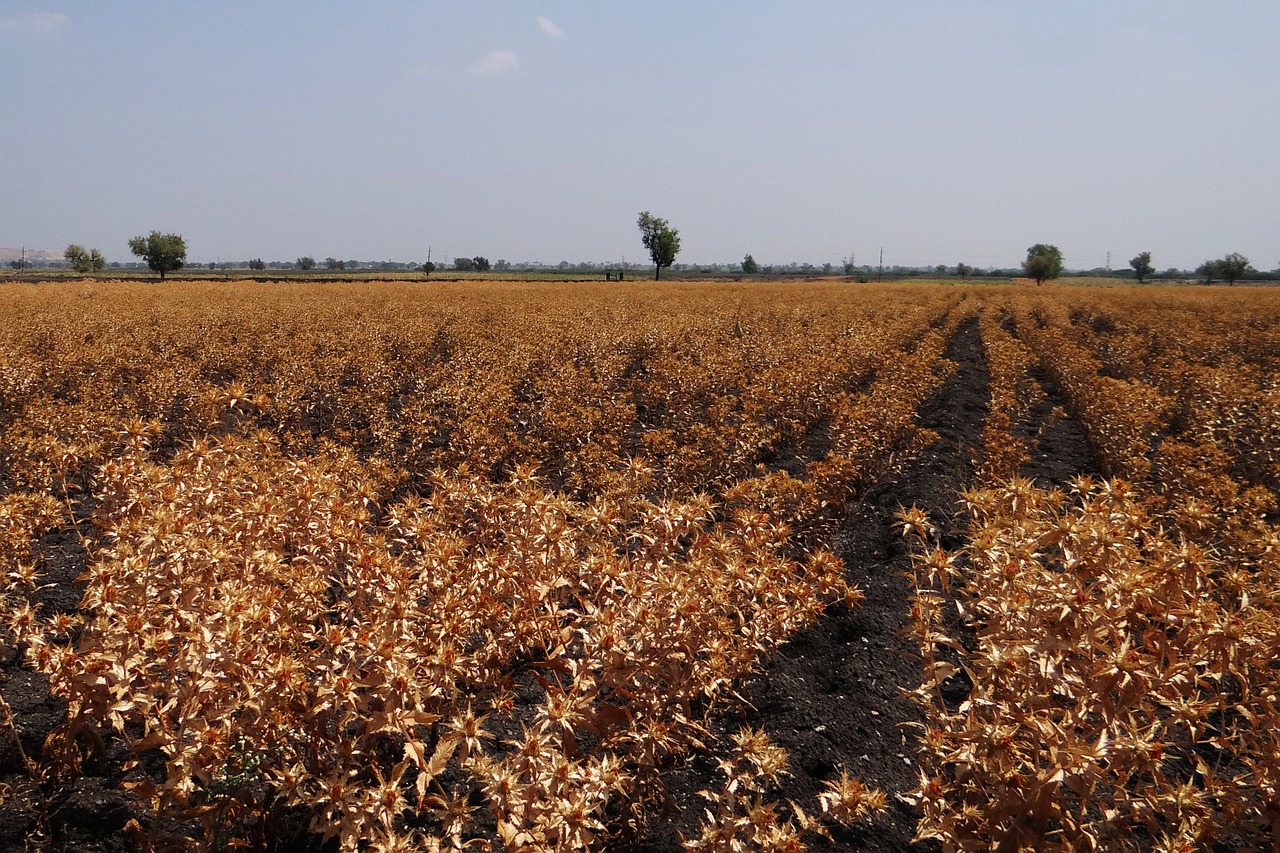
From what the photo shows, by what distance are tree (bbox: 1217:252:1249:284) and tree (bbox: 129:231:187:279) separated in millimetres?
117418

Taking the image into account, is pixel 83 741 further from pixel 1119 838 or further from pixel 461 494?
pixel 1119 838

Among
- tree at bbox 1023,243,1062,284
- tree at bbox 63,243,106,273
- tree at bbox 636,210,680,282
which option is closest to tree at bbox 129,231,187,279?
tree at bbox 63,243,106,273

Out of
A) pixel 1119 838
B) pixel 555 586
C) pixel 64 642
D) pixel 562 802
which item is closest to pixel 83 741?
pixel 64 642

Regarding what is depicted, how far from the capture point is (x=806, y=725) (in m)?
3.58

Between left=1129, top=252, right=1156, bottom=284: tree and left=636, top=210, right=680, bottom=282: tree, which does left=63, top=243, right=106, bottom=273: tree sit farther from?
left=1129, top=252, right=1156, bottom=284: tree

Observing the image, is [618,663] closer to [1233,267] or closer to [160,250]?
[160,250]

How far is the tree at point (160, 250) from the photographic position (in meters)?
61.9

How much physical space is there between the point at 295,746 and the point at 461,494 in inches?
54.9

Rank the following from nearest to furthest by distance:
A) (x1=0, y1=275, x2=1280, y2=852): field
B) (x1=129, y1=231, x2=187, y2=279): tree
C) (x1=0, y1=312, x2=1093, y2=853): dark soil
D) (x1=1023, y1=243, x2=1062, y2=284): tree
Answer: (x1=0, y1=275, x2=1280, y2=852): field, (x1=0, y1=312, x2=1093, y2=853): dark soil, (x1=129, y1=231, x2=187, y2=279): tree, (x1=1023, y1=243, x2=1062, y2=284): tree

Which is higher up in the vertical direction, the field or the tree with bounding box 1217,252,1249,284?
the tree with bounding box 1217,252,1249,284

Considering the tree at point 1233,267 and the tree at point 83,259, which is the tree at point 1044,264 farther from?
the tree at point 83,259

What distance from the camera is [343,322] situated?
50.1 feet

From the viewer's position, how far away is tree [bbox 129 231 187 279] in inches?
2438

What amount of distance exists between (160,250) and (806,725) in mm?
76277
